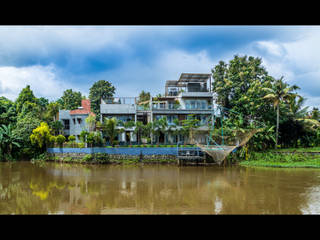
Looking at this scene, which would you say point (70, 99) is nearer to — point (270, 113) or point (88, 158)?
point (88, 158)

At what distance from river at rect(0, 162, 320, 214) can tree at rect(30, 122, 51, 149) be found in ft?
28.6

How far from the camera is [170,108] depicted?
882 inches

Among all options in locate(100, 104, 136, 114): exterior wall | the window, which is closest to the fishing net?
locate(100, 104, 136, 114): exterior wall

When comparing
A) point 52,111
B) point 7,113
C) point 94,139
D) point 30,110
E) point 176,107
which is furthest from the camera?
point 52,111

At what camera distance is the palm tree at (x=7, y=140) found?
69.3 feet

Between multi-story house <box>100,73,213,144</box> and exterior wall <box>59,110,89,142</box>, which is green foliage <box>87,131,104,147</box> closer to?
multi-story house <box>100,73,213,144</box>

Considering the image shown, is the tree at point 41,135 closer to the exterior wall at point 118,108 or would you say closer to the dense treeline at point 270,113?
the exterior wall at point 118,108

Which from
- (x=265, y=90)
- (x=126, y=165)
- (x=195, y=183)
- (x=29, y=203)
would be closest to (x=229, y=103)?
(x=265, y=90)

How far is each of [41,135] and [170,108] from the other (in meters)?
11.9

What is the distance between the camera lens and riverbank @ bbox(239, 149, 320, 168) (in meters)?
16.1

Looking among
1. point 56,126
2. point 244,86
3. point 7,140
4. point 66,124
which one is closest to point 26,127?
point 7,140

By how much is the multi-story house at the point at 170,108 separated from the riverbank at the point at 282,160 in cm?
562

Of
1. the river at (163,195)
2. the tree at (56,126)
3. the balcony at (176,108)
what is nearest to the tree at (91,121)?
the tree at (56,126)
